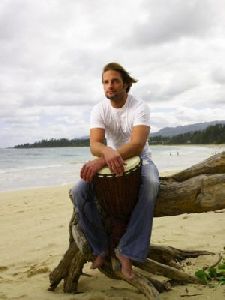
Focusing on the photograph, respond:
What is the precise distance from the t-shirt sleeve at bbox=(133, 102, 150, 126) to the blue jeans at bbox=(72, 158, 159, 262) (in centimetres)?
40

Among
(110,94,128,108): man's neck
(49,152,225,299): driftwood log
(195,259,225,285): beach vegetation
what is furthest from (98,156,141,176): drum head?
(195,259,225,285): beach vegetation

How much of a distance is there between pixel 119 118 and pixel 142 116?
26 centimetres

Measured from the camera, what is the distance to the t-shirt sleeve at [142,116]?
13.3 ft

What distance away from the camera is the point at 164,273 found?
4.21 meters

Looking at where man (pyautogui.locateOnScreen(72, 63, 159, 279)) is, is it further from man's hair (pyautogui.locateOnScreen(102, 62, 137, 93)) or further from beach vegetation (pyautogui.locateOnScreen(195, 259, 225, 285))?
beach vegetation (pyautogui.locateOnScreen(195, 259, 225, 285))

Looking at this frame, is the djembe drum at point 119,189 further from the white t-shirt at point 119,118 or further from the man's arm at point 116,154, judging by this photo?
the white t-shirt at point 119,118

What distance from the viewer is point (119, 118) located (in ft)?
13.8

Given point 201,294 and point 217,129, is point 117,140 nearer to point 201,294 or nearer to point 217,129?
point 201,294

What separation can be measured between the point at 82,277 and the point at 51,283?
1.59 ft

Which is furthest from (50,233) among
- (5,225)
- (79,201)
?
(79,201)

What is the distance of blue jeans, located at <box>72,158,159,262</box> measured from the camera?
395cm

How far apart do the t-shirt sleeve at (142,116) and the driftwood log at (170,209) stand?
0.67m

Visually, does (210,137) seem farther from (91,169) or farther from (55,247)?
(91,169)

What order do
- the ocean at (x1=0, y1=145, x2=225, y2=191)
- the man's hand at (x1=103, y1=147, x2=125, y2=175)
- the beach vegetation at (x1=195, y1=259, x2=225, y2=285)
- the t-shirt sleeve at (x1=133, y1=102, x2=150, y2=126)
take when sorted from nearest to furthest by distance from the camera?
the man's hand at (x1=103, y1=147, x2=125, y2=175)
the t-shirt sleeve at (x1=133, y1=102, x2=150, y2=126)
the beach vegetation at (x1=195, y1=259, x2=225, y2=285)
the ocean at (x1=0, y1=145, x2=225, y2=191)
